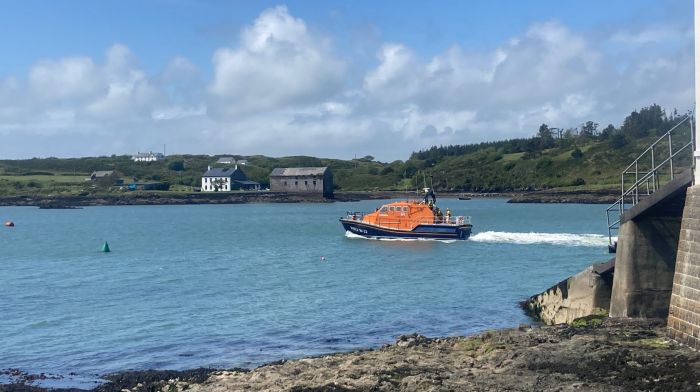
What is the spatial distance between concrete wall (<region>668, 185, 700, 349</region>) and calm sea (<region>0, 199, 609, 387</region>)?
868cm

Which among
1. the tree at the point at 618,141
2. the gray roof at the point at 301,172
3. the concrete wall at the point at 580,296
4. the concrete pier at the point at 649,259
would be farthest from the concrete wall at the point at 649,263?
the tree at the point at 618,141

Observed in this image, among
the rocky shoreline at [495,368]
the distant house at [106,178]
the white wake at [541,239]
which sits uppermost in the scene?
the distant house at [106,178]

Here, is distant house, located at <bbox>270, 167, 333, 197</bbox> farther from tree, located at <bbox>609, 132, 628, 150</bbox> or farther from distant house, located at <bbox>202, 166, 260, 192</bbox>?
tree, located at <bbox>609, 132, 628, 150</bbox>

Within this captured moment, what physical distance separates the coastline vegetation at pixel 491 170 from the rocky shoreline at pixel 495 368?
381 feet

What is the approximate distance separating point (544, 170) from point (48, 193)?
296 feet

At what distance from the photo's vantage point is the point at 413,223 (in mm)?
54438

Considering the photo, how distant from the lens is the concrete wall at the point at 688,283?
13273 millimetres

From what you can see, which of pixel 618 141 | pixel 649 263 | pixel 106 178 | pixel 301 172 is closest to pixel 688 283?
pixel 649 263

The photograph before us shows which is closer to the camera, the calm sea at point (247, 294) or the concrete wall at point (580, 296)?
the concrete wall at point (580, 296)

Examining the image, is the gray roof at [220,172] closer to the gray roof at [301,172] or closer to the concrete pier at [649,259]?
the gray roof at [301,172]

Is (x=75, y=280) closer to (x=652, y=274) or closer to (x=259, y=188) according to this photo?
(x=652, y=274)

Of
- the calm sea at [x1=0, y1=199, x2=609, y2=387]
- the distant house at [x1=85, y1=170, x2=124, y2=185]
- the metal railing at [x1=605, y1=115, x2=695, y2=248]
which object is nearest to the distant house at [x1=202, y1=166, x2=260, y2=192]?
the distant house at [x1=85, y1=170, x2=124, y2=185]

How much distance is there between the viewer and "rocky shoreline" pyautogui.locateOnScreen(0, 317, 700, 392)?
481 inches

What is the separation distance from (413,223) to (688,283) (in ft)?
134
